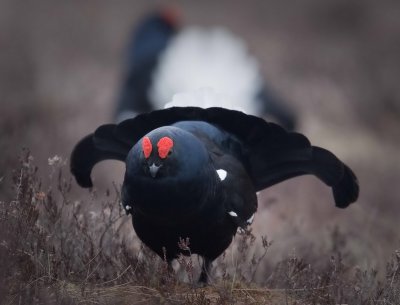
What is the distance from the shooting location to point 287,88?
1641 centimetres

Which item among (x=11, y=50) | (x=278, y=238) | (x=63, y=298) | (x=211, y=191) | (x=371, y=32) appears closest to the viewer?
(x=63, y=298)

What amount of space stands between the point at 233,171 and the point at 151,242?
63 centimetres

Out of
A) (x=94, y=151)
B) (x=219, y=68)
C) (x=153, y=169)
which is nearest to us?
(x=153, y=169)

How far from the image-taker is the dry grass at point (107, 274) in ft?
14.5

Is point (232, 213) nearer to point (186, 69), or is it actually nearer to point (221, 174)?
point (221, 174)

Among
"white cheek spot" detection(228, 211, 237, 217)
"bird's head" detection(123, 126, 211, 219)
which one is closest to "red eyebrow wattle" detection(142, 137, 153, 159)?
"bird's head" detection(123, 126, 211, 219)

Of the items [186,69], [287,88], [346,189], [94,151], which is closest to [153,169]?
[94,151]

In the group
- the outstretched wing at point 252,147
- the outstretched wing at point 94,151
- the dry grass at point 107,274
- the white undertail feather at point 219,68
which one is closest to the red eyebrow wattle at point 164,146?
the dry grass at point 107,274

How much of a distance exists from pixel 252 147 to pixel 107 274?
1.20 meters

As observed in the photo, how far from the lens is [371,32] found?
1956cm

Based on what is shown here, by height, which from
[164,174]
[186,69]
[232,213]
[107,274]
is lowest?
[107,274]

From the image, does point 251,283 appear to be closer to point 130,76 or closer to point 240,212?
point 240,212

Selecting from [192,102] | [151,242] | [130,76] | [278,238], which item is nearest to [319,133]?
[130,76]

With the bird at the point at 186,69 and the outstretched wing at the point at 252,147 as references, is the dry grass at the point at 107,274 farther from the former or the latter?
the bird at the point at 186,69
